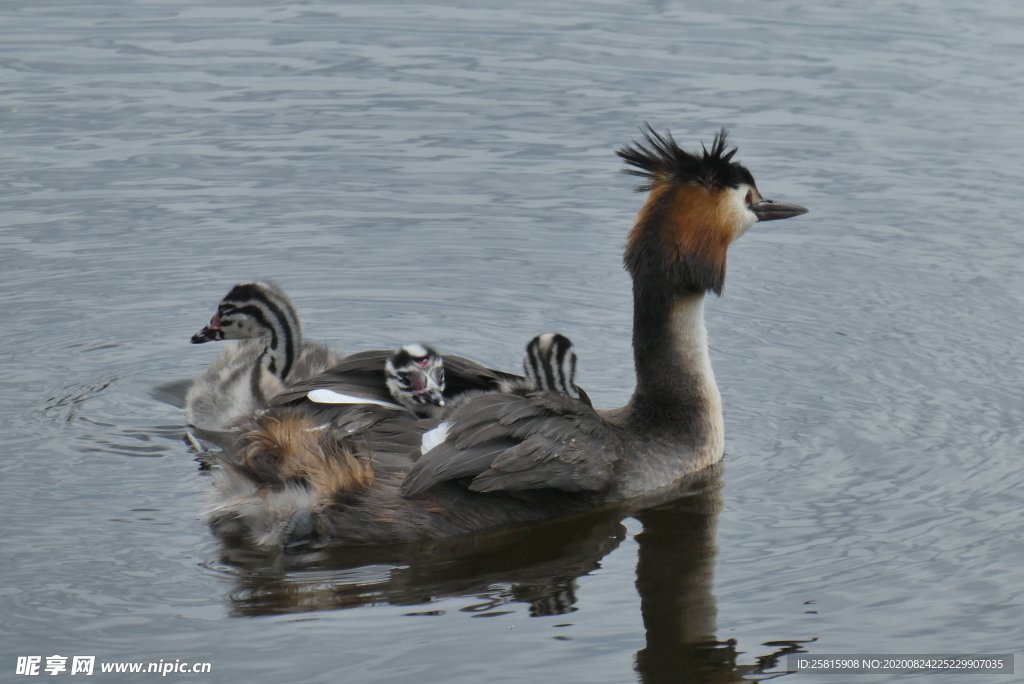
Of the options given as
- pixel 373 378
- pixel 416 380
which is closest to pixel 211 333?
pixel 373 378

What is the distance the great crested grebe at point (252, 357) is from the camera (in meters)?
8.38

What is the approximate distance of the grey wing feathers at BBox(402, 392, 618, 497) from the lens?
6945mm

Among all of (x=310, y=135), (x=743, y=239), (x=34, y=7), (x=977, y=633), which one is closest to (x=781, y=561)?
(x=977, y=633)

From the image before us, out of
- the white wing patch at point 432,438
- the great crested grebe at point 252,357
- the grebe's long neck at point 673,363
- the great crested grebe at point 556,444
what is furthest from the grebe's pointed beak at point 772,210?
the great crested grebe at point 252,357

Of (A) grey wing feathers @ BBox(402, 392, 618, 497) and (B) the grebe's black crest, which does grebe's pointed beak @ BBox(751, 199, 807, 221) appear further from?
(A) grey wing feathers @ BBox(402, 392, 618, 497)

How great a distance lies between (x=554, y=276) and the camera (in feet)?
33.8

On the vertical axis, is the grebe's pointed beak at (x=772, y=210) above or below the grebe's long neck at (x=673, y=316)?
above

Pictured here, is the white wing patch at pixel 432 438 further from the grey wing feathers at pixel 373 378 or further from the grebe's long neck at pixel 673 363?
the grebe's long neck at pixel 673 363

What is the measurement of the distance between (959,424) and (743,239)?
3138 mm

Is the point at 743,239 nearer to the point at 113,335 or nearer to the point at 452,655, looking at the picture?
the point at 113,335

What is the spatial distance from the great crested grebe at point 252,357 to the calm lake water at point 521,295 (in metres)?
0.27

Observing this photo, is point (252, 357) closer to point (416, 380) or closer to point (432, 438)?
point (416, 380)

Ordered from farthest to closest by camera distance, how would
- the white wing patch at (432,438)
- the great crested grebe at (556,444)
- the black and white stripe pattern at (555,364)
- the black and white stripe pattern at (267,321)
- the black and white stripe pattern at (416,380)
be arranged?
the black and white stripe pattern at (267,321) < the black and white stripe pattern at (555,364) < the black and white stripe pattern at (416,380) < the white wing patch at (432,438) < the great crested grebe at (556,444)

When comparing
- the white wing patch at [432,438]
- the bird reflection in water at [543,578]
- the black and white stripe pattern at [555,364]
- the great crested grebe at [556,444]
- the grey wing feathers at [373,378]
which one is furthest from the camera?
the black and white stripe pattern at [555,364]
